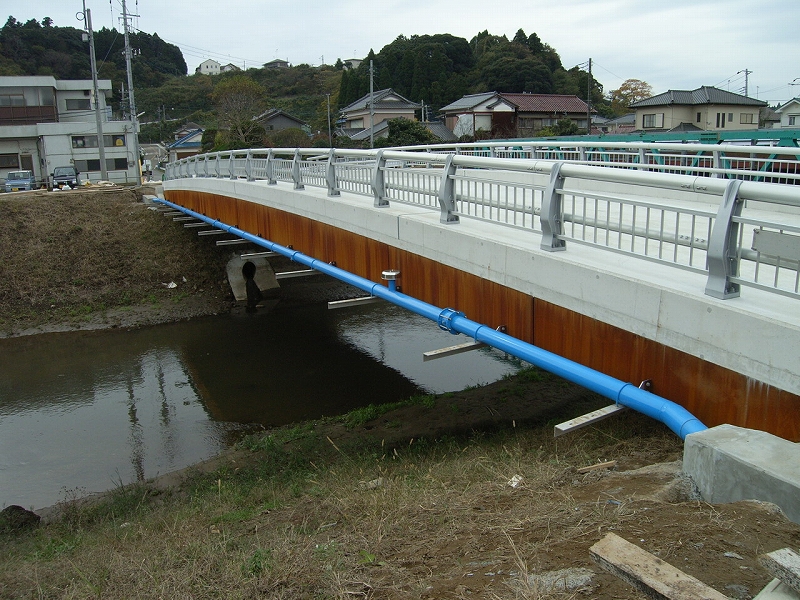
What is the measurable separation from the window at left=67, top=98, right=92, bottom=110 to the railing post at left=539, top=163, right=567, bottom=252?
60.2 metres

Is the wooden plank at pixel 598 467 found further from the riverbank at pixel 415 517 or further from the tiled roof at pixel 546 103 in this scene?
the tiled roof at pixel 546 103

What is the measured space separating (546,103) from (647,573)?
206 feet

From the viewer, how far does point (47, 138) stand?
49.4 metres

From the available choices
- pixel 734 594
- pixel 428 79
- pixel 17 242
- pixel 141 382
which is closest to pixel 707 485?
pixel 734 594

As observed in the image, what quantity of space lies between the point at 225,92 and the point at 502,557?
6106cm

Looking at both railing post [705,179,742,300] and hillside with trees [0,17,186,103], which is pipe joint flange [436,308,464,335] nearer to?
railing post [705,179,742,300]

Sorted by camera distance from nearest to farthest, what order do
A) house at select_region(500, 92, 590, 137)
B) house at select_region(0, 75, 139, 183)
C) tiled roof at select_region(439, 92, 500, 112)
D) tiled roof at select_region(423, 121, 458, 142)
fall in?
house at select_region(0, 75, 139, 183) < tiled roof at select_region(423, 121, 458, 142) < tiled roof at select_region(439, 92, 500, 112) < house at select_region(500, 92, 590, 137)

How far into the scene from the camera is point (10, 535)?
8.73 metres

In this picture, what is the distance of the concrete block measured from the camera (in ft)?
11.8

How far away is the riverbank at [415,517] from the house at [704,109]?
38.3 metres

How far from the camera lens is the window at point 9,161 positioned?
5041 cm

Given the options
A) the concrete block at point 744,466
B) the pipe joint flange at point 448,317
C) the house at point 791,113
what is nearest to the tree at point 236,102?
the house at point 791,113

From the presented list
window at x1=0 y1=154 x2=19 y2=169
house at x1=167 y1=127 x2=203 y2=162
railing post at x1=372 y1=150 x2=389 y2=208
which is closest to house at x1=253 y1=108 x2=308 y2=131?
house at x1=167 y1=127 x2=203 y2=162

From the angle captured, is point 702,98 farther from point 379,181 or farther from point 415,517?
point 415,517
